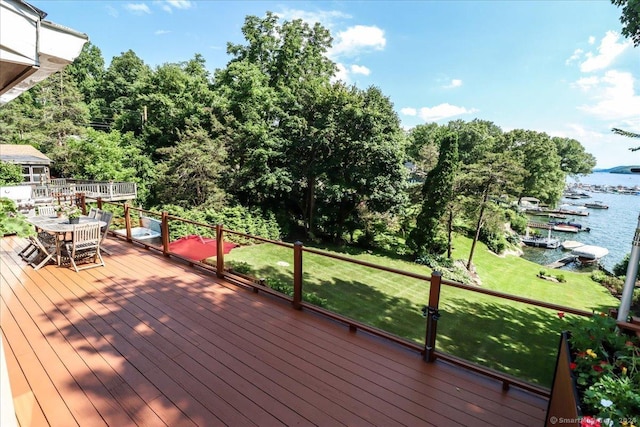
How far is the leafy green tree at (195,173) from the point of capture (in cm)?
1498

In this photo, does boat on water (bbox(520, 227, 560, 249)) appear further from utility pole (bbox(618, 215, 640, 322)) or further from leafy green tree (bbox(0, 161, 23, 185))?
leafy green tree (bbox(0, 161, 23, 185))

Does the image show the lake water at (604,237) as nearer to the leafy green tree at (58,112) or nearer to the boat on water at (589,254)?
the boat on water at (589,254)

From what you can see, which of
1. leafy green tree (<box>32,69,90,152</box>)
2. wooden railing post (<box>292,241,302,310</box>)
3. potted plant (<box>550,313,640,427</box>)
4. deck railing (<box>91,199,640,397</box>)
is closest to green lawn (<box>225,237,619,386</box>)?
deck railing (<box>91,199,640,397</box>)

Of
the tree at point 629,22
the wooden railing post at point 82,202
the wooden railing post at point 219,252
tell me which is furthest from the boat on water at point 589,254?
the wooden railing post at point 82,202

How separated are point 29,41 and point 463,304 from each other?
10725 mm

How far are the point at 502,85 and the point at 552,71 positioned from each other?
404 centimetres

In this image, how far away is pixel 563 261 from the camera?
20016mm

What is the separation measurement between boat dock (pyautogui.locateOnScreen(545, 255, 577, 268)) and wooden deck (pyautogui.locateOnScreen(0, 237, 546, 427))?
20573mm

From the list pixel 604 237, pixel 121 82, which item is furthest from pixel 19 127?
pixel 604 237

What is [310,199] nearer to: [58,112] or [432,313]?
[432,313]

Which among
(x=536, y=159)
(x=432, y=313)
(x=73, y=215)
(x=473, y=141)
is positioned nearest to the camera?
(x=432, y=313)

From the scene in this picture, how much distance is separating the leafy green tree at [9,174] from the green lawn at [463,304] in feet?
43.3

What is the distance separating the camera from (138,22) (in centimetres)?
1695

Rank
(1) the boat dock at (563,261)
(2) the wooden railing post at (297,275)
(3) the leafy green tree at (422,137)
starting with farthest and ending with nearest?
1. (3) the leafy green tree at (422,137)
2. (1) the boat dock at (563,261)
3. (2) the wooden railing post at (297,275)
